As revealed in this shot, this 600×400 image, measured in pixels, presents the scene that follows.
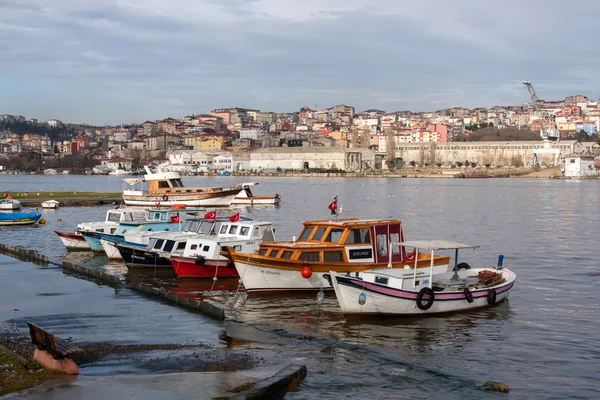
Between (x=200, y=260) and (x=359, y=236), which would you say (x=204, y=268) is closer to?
(x=200, y=260)

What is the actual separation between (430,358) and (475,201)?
180 ft

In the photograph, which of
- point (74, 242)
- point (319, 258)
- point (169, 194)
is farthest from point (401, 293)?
point (169, 194)

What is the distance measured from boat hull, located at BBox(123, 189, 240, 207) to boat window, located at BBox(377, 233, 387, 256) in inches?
1182

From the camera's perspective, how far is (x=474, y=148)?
587ft

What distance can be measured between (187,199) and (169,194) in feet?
4.38

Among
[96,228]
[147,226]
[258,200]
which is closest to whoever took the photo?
[147,226]

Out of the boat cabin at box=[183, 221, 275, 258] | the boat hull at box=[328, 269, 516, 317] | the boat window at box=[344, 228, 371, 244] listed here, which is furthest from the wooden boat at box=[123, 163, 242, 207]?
the boat hull at box=[328, 269, 516, 317]

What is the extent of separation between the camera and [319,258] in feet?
61.6

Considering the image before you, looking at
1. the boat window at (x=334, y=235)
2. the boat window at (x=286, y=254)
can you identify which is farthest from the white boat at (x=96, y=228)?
the boat window at (x=334, y=235)

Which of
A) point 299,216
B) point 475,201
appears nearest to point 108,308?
point 299,216

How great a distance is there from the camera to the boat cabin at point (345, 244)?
18.8 meters

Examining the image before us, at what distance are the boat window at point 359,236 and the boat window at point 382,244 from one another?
0.29m

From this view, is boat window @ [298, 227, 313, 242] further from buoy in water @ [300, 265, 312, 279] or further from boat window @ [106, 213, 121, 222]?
boat window @ [106, 213, 121, 222]

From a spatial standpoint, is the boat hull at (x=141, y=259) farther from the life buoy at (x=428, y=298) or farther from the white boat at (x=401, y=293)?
the life buoy at (x=428, y=298)
